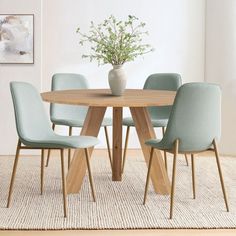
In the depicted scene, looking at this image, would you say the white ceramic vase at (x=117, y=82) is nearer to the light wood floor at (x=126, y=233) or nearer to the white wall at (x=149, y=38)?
the light wood floor at (x=126, y=233)

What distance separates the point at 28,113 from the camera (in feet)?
13.9

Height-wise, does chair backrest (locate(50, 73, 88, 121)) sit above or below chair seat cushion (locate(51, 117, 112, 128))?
above

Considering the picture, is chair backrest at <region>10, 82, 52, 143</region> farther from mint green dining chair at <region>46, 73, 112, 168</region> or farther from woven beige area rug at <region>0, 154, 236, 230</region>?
mint green dining chair at <region>46, 73, 112, 168</region>

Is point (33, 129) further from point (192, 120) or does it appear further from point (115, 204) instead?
point (192, 120)

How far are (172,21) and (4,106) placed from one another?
2.27m

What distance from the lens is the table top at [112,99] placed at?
4141mm

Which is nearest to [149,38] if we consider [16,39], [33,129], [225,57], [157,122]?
[225,57]

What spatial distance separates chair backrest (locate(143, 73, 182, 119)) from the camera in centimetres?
565

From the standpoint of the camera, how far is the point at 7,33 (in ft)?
21.5

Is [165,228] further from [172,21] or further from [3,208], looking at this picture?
[172,21]

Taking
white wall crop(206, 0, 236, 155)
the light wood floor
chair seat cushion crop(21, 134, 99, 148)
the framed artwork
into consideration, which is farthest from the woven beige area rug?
the framed artwork

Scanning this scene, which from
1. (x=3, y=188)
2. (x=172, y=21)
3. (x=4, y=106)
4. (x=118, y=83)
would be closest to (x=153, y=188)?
(x=118, y=83)

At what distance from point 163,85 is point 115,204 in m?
1.94

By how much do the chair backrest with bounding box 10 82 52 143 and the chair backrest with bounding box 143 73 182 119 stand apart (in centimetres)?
150
